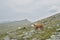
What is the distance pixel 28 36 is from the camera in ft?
157

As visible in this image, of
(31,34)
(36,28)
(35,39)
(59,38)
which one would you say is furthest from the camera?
(36,28)

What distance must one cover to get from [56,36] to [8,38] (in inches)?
431

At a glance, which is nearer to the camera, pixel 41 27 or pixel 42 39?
pixel 42 39

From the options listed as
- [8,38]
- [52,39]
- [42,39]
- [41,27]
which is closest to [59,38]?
[52,39]

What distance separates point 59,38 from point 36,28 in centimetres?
1468

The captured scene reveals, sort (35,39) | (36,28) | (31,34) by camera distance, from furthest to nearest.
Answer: (36,28) < (31,34) < (35,39)

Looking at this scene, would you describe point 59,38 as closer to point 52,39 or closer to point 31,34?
point 52,39

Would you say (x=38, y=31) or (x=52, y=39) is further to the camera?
(x=38, y=31)

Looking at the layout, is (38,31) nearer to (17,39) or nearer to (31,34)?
(31,34)

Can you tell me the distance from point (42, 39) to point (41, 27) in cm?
1262

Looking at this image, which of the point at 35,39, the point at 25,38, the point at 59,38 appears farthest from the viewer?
the point at 25,38

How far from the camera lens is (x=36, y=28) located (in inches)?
2149

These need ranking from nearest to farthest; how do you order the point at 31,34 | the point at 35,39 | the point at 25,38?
the point at 35,39 → the point at 25,38 → the point at 31,34

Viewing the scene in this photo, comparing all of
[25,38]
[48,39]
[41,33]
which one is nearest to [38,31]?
[41,33]
